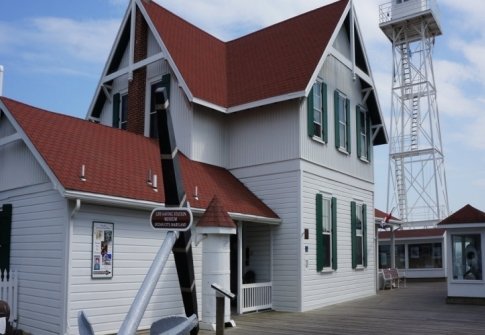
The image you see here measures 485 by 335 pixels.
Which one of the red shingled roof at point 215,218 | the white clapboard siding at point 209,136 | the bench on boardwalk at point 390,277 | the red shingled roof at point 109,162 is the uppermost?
the white clapboard siding at point 209,136

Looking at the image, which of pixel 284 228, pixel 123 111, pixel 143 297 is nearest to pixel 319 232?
pixel 284 228

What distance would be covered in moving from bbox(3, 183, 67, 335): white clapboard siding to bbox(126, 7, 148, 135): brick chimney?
630cm

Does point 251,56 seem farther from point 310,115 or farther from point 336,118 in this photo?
point 310,115

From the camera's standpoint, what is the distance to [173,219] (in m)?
7.54

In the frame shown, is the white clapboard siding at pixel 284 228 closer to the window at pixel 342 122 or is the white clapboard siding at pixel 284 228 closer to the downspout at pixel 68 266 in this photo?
the window at pixel 342 122

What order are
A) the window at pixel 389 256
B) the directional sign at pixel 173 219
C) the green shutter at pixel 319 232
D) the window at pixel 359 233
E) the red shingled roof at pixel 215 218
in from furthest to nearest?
the window at pixel 389 256
the window at pixel 359 233
the green shutter at pixel 319 232
the red shingled roof at pixel 215 218
the directional sign at pixel 173 219

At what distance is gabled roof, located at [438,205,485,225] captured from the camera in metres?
18.0

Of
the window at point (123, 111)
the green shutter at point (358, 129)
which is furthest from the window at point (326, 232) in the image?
the window at point (123, 111)

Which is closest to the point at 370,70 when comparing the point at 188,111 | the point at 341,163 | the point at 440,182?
the point at 341,163

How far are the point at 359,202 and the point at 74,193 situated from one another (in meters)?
12.7

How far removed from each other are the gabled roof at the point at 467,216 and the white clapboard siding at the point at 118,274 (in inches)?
385

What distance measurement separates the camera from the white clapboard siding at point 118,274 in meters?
11.3

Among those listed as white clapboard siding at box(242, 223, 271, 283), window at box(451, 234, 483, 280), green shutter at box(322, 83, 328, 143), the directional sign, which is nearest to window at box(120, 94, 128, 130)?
white clapboard siding at box(242, 223, 271, 283)

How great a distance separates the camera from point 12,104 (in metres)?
13.4
